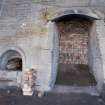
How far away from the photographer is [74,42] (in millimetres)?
6004

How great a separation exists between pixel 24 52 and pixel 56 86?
103 cm

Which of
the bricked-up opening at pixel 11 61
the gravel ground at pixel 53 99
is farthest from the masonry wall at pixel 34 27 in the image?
the gravel ground at pixel 53 99

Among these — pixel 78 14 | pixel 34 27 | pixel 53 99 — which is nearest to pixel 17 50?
pixel 34 27

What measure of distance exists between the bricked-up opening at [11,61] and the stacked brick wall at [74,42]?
103cm

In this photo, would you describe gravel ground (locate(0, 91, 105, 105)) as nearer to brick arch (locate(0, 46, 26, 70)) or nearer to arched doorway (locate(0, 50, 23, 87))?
arched doorway (locate(0, 50, 23, 87))

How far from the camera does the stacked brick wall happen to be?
6008 millimetres

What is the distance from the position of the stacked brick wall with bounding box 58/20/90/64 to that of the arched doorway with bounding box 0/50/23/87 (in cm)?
108

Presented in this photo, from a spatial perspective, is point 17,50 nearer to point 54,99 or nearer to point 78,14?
point 54,99

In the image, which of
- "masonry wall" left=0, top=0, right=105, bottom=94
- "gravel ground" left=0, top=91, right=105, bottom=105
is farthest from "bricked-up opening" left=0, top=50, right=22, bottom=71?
"gravel ground" left=0, top=91, right=105, bottom=105

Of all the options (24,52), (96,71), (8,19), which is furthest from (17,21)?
(96,71)

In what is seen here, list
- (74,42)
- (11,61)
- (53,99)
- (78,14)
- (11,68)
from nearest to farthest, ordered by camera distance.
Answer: (53,99) < (78,14) < (11,68) < (11,61) < (74,42)

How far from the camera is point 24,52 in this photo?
17.6ft

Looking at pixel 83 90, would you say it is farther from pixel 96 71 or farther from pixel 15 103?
pixel 15 103

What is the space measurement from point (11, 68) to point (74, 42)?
1.64 meters
